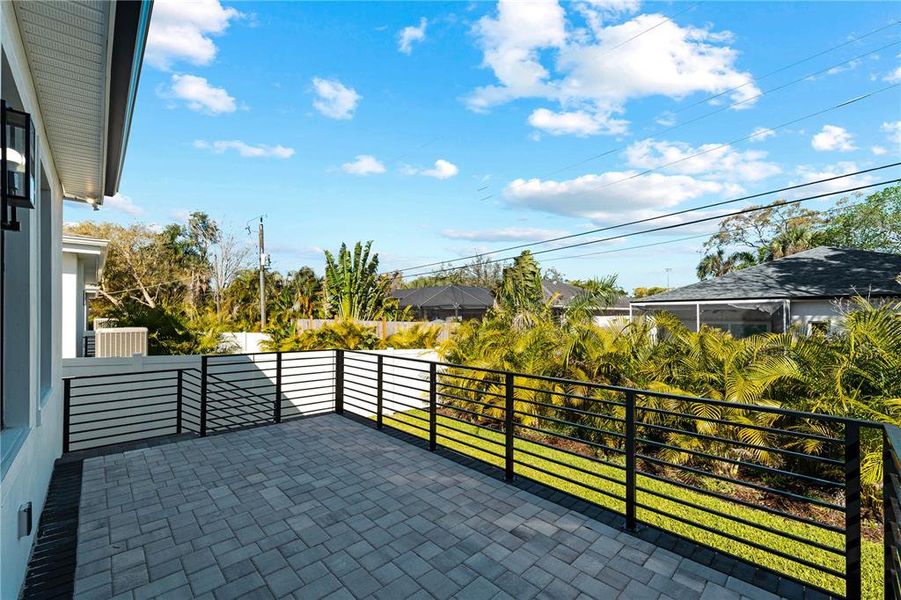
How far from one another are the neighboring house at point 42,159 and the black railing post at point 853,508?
13.1 ft

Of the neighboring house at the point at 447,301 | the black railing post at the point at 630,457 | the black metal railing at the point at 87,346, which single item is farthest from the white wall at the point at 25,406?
the neighboring house at the point at 447,301

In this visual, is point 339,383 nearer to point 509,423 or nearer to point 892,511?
point 509,423

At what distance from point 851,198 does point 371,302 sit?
28218mm

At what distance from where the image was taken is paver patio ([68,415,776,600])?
239 cm

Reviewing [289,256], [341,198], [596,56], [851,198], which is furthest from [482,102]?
[851,198]

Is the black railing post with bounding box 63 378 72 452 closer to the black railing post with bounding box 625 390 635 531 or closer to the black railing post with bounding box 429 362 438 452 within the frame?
the black railing post with bounding box 429 362 438 452

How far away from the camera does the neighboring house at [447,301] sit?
76.7ft

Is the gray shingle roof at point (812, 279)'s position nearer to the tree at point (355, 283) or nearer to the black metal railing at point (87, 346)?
the tree at point (355, 283)

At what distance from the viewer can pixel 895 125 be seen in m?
8.63

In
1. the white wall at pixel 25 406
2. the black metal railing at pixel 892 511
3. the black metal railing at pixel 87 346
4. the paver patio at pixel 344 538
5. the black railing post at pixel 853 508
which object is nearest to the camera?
the black metal railing at pixel 892 511

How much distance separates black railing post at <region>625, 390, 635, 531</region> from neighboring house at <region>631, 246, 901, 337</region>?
8.47 m

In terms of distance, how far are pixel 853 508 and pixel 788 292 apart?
35.5ft

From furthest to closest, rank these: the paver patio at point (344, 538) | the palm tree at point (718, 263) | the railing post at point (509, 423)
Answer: the palm tree at point (718, 263) → the railing post at point (509, 423) → the paver patio at point (344, 538)

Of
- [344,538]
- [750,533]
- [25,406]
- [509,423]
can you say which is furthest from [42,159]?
[750,533]
